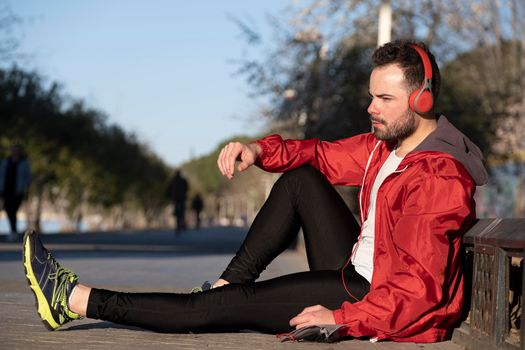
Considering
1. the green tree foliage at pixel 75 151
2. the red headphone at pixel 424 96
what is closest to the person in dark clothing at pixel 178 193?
the green tree foliage at pixel 75 151

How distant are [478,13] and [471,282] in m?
30.1

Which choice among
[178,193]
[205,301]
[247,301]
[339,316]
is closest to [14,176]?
[178,193]

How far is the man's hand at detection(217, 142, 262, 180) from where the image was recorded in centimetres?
545

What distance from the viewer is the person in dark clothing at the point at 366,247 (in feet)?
16.1

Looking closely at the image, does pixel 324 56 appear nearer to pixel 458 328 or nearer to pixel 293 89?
pixel 293 89

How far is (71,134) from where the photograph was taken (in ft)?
168

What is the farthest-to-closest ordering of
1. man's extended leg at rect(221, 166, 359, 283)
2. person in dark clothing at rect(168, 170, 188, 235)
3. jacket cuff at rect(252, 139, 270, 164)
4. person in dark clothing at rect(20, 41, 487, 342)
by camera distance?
person in dark clothing at rect(168, 170, 188, 235), jacket cuff at rect(252, 139, 270, 164), man's extended leg at rect(221, 166, 359, 283), person in dark clothing at rect(20, 41, 487, 342)

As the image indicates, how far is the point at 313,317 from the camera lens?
200 inches

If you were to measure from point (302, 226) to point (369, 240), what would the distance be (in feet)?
1.74

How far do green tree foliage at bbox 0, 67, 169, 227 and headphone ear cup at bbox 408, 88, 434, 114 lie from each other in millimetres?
36241

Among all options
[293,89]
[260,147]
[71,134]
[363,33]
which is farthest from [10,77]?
[260,147]

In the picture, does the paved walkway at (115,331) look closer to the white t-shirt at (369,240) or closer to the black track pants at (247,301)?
the black track pants at (247,301)

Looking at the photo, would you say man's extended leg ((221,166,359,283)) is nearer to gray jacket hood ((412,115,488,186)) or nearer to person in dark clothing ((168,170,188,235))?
gray jacket hood ((412,115,488,186))

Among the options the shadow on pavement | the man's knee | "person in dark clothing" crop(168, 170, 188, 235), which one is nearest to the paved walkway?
the man's knee
